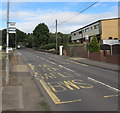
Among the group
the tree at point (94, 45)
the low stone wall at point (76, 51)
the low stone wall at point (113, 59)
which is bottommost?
the low stone wall at point (113, 59)

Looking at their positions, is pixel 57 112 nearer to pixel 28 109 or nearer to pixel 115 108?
pixel 28 109

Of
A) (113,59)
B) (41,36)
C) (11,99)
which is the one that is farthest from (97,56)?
(41,36)

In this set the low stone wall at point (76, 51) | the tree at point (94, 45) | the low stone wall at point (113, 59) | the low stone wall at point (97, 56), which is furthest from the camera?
the low stone wall at point (76, 51)

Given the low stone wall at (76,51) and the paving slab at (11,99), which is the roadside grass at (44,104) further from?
the low stone wall at (76,51)

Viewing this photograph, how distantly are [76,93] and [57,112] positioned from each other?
2.27m

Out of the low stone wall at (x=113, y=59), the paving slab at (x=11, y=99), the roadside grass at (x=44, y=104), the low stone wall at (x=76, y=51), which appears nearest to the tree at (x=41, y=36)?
the low stone wall at (x=76, y=51)

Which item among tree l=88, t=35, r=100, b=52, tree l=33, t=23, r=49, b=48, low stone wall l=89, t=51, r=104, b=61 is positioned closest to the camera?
low stone wall l=89, t=51, r=104, b=61

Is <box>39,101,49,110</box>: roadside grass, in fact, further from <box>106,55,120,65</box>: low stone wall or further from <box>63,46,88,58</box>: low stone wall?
<box>63,46,88,58</box>: low stone wall

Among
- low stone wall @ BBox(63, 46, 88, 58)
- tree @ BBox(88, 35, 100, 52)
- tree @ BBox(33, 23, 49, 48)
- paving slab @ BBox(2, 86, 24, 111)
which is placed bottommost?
paving slab @ BBox(2, 86, 24, 111)

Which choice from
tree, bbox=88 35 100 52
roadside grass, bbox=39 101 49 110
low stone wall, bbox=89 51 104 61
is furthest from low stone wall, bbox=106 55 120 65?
roadside grass, bbox=39 101 49 110

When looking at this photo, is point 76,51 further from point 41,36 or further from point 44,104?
point 41,36

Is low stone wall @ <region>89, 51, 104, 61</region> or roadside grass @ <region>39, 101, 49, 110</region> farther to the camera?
low stone wall @ <region>89, 51, 104, 61</region>

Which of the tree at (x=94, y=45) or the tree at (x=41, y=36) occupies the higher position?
the tree at (x=41, y=36)

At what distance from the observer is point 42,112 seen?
520 centimetres
